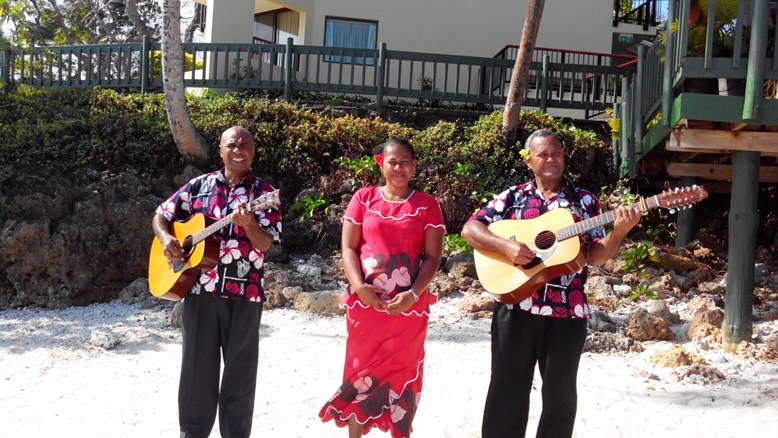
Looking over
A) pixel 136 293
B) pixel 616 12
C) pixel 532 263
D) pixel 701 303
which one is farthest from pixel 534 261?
pixel 616 12

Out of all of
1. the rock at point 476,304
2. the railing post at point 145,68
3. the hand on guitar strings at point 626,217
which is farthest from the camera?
the railing post at point 145,68

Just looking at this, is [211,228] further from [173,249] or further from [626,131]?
[626,131]

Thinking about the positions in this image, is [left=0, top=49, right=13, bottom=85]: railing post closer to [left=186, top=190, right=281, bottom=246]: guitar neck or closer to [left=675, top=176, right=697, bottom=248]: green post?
[left=675, top=176, right=697, bottom=248]: green post

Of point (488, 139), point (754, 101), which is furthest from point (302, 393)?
point (488, 139)

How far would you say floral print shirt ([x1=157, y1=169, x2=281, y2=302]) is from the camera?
4.23 meters

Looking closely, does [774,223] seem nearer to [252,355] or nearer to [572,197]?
[572,197]

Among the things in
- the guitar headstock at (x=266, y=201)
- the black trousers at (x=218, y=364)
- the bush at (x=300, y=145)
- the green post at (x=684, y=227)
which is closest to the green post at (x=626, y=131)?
the bush at (x=300, y=145)

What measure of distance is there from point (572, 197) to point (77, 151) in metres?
8.42

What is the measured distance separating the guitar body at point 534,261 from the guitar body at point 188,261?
1.42 m

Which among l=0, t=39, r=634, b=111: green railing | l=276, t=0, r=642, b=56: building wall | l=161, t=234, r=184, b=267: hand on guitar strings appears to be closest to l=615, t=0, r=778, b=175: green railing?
l=161, t=234, r=184, b=267: hand on guitar strings

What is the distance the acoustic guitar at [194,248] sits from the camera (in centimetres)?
415

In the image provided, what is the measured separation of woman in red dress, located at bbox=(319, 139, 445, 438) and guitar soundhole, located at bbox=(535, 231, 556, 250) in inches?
21.4

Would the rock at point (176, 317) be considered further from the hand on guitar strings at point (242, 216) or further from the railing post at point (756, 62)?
the railing post at point (756, 62)

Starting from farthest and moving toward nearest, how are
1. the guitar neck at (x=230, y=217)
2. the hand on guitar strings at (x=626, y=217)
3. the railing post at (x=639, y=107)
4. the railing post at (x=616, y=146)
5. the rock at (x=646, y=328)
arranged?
the railing post at (x=616, y=146) → the railing post at (x=639, y=107) → the rock at (x=646, y=328) → the guitar neck at (x=230, y=217) → the hand on guitar strings at (x=626, y=217)
